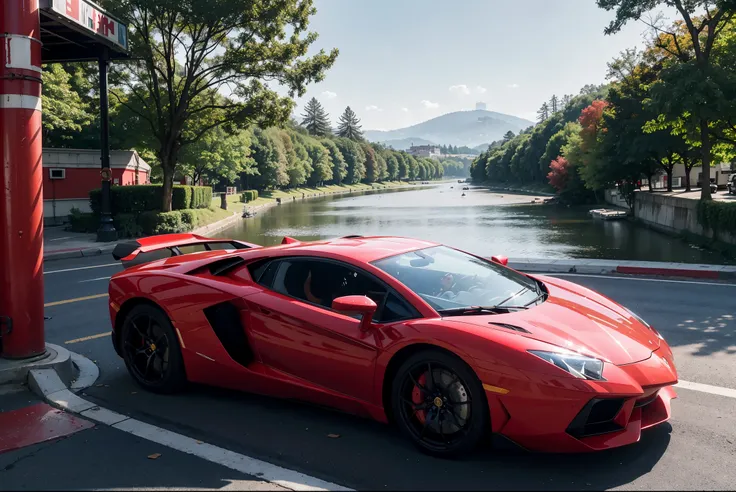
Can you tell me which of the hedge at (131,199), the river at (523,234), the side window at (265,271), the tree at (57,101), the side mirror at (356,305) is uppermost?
the tree at (57,101)

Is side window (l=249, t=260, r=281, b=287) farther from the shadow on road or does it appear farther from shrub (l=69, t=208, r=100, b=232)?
shrub (l=69, t=208, r=100, b=232)

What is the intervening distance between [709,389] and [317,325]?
3434 millimetres

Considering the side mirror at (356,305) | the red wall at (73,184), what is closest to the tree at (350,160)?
the red wall at (73,184)

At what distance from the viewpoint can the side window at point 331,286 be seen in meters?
4.54

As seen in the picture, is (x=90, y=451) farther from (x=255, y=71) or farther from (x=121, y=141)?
(x=121, y=141)

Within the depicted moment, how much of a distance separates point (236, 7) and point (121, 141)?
1957 centimetres

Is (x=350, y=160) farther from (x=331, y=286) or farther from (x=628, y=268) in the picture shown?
(x=331, y=286)

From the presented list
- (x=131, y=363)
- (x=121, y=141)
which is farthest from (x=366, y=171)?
(x=131, y=363)

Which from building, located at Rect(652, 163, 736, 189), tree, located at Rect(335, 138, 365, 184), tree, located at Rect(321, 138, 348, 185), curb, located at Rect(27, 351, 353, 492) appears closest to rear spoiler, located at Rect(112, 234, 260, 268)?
curb, located at Rect(27, 351, 353, 492)

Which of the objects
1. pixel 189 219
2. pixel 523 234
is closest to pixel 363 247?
pixel 189 219

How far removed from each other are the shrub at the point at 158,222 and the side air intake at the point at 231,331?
839 inches

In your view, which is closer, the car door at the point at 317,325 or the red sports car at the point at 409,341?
the red sports car at the point at 409,341

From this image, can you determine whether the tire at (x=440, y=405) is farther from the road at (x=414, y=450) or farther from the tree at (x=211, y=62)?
the tree at (x=211, y=62)

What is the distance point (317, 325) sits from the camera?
4699mm
